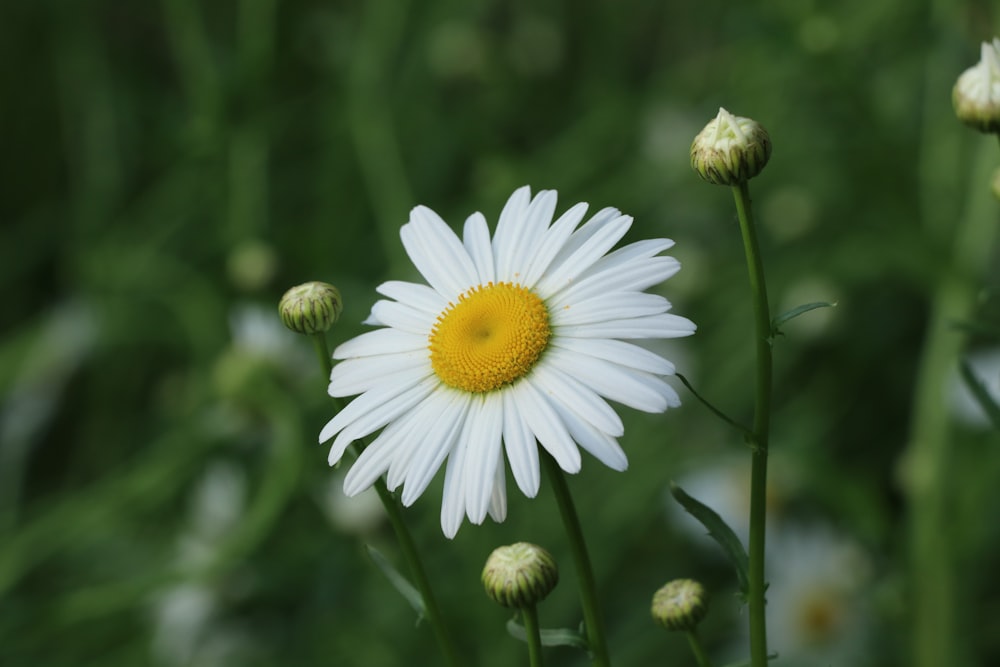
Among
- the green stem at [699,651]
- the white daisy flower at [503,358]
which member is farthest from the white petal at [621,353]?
the green stem at [699,651]

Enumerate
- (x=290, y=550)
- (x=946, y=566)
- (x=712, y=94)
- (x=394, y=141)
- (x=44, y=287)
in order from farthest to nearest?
(x=44, y=287) < (x=712, y=94) < (x=394, y=141) < (x=290, y=550) < (x=946, y=566)

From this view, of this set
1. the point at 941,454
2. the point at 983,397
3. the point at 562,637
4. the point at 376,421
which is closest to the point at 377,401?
the point at 376,421

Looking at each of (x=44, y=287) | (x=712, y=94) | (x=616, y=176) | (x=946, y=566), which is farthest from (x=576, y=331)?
(x=44, y=287)

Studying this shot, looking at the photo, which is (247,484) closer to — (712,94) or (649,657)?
(649,657)

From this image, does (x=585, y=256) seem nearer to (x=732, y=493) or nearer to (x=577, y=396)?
(x=577, y=396)

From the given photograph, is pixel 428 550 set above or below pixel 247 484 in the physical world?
below

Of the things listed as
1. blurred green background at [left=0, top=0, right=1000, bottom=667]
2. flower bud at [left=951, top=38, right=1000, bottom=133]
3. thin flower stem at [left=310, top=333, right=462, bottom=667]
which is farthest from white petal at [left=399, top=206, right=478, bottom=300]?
blurred green background at [left=0, top=0, right=1000, bottom=667]
